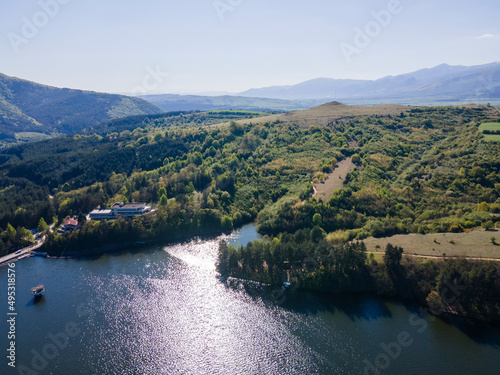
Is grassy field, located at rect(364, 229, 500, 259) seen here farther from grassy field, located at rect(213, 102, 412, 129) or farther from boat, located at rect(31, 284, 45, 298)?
grassy field, located at rect(213, 102, 412, 129)

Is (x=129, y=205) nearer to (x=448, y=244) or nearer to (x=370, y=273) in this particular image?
(x=370, y=273)

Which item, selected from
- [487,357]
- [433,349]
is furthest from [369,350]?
[487,357]

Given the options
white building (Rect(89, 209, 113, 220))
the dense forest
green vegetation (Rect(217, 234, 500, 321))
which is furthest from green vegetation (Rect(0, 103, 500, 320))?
white building (Rect(89, 209, 113, 220))

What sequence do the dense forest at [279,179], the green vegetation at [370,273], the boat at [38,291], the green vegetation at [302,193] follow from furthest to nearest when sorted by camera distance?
the dense forest at [279,179] < the boat at [38,291] < the green vegetation at [302,193] < the green vegetation at [370,273]

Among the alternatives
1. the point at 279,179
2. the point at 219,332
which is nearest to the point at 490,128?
the point at 279,179

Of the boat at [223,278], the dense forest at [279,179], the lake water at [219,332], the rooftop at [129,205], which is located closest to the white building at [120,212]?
the rooftop at [129,205]

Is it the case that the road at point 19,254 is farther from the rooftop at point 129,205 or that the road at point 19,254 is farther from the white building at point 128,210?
the rooftop at point 129,205
